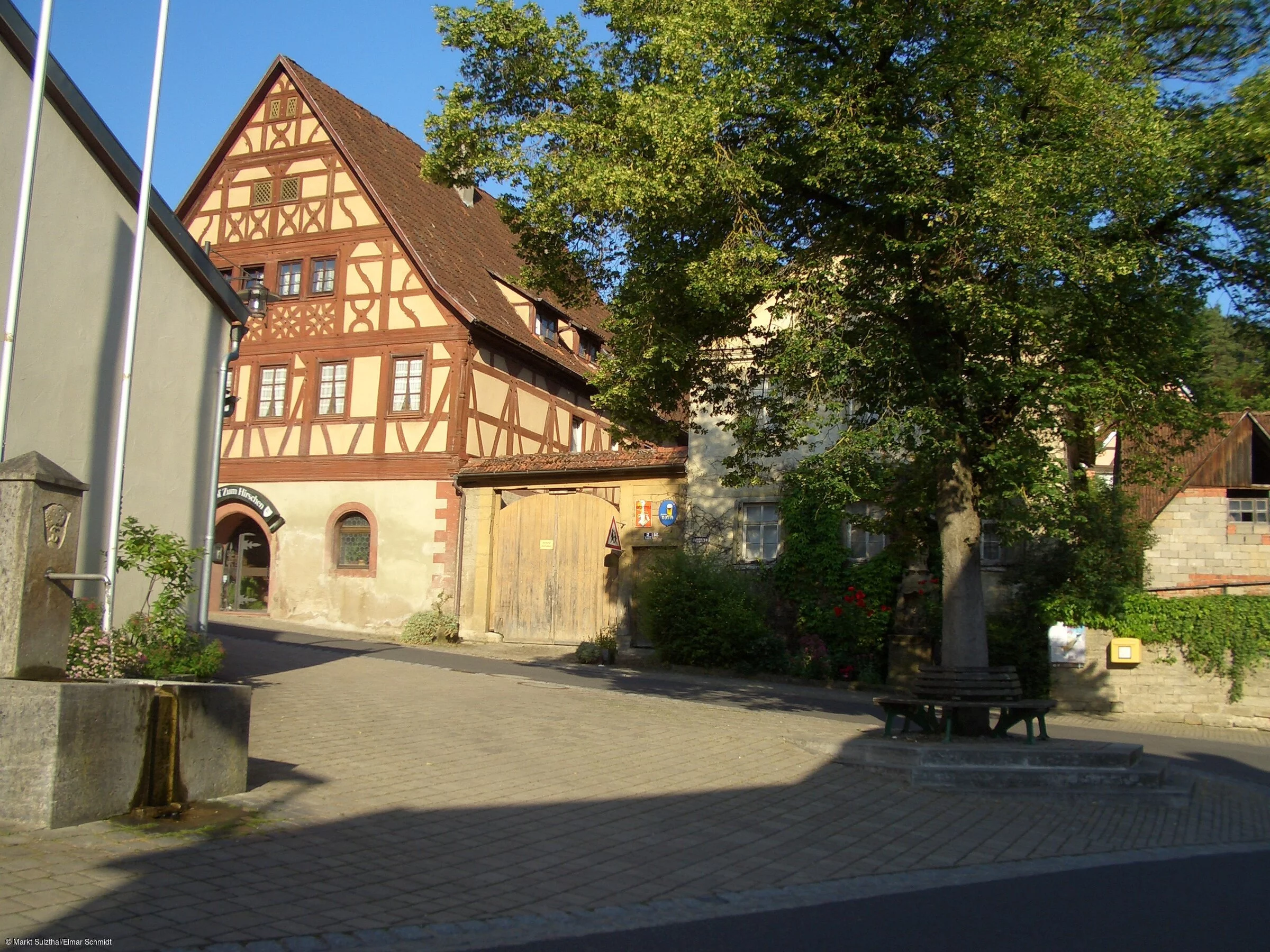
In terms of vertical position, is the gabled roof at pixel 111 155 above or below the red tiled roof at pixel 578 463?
above

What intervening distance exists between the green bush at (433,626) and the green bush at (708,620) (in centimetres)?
484

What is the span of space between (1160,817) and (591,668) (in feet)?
36.4

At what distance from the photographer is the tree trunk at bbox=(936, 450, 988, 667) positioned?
10500 mm

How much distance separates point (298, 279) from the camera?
24.6 meters

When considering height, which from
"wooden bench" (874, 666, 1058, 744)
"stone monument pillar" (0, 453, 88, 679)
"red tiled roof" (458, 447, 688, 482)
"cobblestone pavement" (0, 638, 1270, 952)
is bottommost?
"cobblestone pavement" (0, 638, 1270, 952)

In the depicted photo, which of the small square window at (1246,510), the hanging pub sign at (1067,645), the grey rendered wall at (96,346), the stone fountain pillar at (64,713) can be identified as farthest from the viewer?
the small square window at (1246,510)

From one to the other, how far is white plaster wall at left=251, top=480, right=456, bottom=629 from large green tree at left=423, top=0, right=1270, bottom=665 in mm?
12398

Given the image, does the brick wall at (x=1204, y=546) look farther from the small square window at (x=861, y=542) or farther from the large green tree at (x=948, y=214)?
the large green tree at (x=948, y=214)

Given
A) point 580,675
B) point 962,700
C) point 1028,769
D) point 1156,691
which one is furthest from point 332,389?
point 1028,769

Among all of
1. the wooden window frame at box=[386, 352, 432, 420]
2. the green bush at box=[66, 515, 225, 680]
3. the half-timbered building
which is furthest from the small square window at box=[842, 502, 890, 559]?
the green bush at box=[66, 515, 225, 680]

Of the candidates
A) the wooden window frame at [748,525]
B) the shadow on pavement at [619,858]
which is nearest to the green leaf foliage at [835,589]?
the wooden window frame at [748,525]

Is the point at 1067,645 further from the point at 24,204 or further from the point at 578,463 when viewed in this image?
the point at 24,204

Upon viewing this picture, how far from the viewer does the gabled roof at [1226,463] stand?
1934 cm

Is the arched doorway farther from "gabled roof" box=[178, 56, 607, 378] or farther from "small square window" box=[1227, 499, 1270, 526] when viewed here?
"small square window" box=[1227, 499, 1270, 526]
